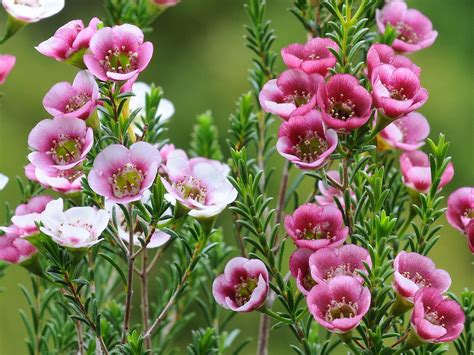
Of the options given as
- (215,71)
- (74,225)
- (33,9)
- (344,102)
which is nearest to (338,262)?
(344,102)

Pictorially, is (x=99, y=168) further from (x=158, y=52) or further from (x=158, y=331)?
(x=158, y=52)

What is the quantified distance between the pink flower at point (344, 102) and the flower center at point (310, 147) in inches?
1.1

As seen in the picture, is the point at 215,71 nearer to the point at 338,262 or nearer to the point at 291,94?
the point at 291,94

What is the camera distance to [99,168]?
0.78 m

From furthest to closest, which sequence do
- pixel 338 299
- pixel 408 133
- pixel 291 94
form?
pixel 408 133, pixel 291 94, pixel 338 299

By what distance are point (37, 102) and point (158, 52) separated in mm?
872

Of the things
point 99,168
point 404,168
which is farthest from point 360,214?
point 99,168

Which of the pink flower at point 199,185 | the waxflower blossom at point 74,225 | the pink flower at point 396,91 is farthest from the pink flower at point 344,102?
the waxflower blossom at point 74,225

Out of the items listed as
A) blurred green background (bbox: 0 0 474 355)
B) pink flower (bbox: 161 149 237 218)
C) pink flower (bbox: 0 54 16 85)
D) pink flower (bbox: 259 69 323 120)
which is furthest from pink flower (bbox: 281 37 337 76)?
blurred green background (bbox: 0 0 474 355)

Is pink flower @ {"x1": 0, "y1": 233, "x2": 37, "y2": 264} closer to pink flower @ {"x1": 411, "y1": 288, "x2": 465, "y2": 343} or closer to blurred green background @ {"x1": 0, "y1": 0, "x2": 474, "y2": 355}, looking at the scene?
pink flower @ {"x1": 411, "y1": 288, "x2": 465, "y2": 343}

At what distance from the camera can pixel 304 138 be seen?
2.67 feet

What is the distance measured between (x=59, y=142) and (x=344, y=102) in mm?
260

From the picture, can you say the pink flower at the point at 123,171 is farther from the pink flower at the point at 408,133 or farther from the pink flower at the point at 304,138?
the pink flower at the point at 408,133

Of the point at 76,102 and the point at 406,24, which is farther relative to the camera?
the point at 406,24
